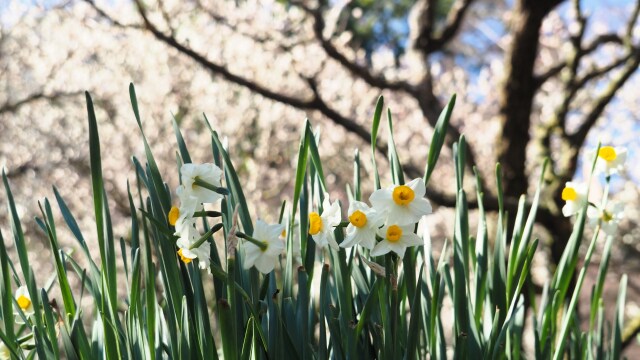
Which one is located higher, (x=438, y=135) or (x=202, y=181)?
(x=438, y=135)

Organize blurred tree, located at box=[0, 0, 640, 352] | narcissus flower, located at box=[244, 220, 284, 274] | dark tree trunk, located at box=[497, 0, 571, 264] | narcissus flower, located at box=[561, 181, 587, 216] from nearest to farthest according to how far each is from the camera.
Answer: narcissus flower, located at box=[244, 220, 284, 274]
narcissus flower, located at box=[561, 181, 587, 216]
dark tree trunk, located at box=[497, 0, 571, 264]
blurred tree, located at box=[0, 0, 640, 352]

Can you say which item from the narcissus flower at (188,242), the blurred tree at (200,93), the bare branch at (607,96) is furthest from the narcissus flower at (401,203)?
Result: the blurred tree at (200,93)

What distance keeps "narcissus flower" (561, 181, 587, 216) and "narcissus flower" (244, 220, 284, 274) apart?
53 centimetres

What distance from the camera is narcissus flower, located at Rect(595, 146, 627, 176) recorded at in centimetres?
119

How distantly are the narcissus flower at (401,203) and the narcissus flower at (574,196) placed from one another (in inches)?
14.6

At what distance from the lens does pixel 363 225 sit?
871 millimetres

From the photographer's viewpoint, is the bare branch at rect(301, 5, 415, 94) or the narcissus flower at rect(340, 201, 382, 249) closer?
the narcissus flower at rect(340, 201, 382, 249)

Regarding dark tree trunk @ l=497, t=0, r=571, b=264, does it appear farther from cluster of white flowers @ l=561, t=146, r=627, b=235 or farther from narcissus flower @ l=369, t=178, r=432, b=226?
narcissus flower @ l=369, t=178, r=432, b=226

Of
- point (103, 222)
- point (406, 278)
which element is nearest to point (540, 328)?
point (406, 278)

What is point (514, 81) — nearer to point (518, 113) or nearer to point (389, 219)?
point (518, 113)

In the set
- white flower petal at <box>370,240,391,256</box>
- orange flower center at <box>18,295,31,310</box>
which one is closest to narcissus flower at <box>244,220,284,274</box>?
white flower petal at <box>370,240,391,256</box>

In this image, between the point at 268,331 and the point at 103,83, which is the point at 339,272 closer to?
the point at 268,331

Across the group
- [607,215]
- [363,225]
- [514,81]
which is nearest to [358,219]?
[363,225]

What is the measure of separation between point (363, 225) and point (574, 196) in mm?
451
